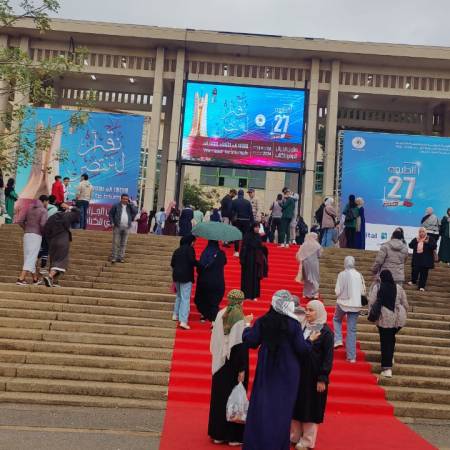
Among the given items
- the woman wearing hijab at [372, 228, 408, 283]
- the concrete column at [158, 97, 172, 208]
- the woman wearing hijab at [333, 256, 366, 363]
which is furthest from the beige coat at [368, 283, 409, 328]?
the concrete column at [158, 97, 172, 208]

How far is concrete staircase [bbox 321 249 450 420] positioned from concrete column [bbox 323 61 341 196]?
11.8m

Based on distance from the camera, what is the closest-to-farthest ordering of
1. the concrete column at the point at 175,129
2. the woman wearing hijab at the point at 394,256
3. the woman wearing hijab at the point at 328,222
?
the woman wearing hijab at the point at 394,256, the woman wearing hijab at the point at 328,222, the concrete column at the point at 175,129

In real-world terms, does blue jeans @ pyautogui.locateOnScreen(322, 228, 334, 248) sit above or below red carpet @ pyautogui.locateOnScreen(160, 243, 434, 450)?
above

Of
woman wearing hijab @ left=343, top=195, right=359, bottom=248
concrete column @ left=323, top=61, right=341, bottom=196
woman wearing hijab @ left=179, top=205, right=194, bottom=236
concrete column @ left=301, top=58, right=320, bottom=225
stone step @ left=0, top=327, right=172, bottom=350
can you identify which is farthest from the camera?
concrete column @ left=323, top=61, right=341, bottom=196

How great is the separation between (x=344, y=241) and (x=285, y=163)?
669cm

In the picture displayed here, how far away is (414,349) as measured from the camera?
909 cm

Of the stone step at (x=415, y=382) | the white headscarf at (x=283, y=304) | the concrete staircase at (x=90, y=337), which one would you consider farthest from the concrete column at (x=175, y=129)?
the white headscarf at (x=283, y=304)

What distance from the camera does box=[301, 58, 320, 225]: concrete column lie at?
947 inches

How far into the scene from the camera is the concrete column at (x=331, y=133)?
2452 centimetres

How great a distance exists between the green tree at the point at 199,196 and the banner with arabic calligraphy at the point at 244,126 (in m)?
29.6

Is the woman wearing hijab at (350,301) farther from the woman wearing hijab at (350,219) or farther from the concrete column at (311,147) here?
the concrete column at (311,147)

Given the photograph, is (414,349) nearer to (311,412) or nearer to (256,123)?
(311,412)

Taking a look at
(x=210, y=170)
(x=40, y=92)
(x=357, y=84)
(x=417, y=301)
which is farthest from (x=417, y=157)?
(x=210, y=170)

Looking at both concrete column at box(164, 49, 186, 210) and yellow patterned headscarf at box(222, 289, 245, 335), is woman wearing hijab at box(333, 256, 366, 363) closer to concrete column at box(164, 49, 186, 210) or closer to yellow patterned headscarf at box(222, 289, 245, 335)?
yellow patterned headscarf at box(222, 289, 245, 335)
